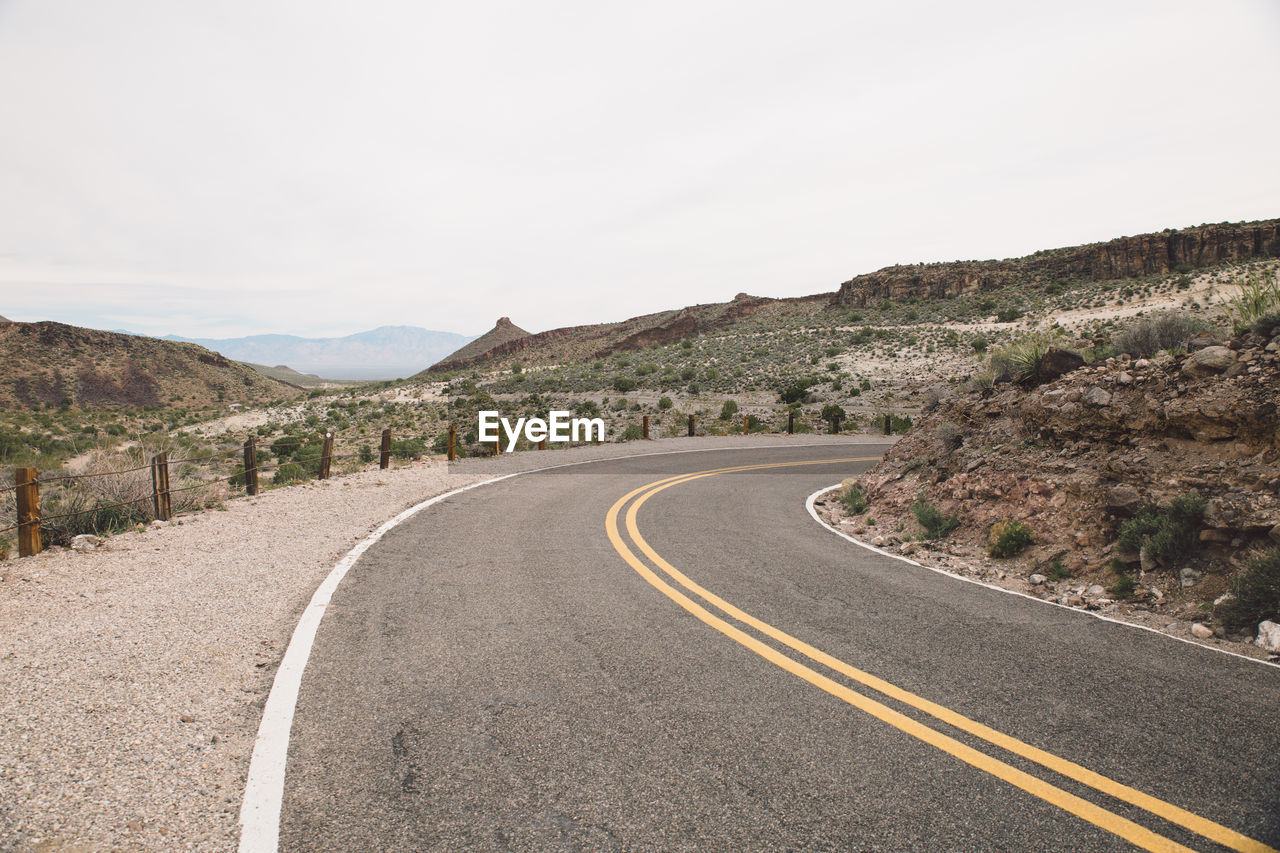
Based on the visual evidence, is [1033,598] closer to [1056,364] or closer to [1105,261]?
[1056,364]

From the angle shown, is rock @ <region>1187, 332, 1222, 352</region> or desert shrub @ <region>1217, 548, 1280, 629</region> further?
rock @ <region>1187, 332, 1222, 352</region>

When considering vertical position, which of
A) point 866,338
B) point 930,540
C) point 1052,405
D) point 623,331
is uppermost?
point 623,331

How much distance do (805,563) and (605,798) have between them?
4766 mm

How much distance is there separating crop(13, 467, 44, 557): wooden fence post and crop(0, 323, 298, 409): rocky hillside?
241ft

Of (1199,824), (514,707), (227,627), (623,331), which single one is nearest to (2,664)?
(227,627)

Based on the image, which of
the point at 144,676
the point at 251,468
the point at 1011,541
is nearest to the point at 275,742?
the point at 144,676

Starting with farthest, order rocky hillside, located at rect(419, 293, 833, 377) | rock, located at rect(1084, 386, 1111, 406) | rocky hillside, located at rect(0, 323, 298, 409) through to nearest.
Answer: rocky hillside, located at rect(419, 293, 833, 377) < rocky hillside, located at rect(0, 323, 298, 409) < rock, located at rect(1084, 386, 1111, 406)

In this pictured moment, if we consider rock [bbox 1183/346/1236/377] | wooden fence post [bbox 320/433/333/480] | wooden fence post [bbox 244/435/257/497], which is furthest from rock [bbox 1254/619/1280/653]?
wooden fence post [bbox 320/433/333/480]

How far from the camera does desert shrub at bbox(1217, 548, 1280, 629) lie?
16.0ft

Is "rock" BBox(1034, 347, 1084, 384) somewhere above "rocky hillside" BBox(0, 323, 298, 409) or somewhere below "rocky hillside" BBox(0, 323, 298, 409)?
below

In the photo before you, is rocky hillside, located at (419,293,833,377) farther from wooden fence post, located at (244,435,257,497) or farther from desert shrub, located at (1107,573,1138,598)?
desert shrub, located at (1107,573,1138,598)

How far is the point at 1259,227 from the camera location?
6162cm

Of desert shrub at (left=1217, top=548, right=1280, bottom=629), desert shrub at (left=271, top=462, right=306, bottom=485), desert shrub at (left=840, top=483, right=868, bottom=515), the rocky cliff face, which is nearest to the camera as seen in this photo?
desert shrub at (left=1217, top=548, right=1280, bottom=629)

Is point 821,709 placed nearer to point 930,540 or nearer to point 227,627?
point 227,627
